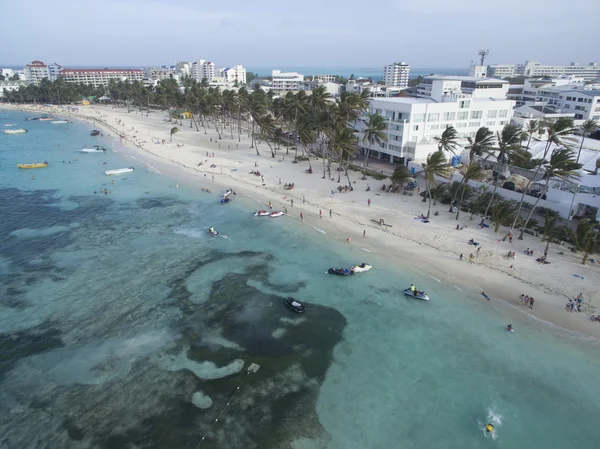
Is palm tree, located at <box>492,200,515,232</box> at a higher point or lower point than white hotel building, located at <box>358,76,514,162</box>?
lower

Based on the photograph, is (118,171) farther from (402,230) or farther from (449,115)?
(449,115)

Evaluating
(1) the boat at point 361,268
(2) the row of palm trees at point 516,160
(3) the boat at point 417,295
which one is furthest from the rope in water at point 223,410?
(2) the row of palm trees at point 516,160

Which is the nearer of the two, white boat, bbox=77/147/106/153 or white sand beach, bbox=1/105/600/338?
white sand beach, bbox=1/105/600/338

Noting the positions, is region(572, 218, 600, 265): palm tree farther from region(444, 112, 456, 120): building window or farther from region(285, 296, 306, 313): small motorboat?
region(444, 112, 456, 120): building window

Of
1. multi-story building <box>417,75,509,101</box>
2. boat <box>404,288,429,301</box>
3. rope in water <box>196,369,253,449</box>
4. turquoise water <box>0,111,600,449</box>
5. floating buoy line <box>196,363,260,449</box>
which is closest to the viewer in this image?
rope in water <box>196,369,253,449</box>

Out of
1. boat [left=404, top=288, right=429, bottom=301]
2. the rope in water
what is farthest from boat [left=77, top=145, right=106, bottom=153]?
boat [left=404, top=288, right=429, bottom=301]

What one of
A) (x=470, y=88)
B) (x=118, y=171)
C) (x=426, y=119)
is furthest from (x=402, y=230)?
(x=470, y=88)

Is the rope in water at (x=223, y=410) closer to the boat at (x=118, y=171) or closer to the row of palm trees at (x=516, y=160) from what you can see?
the row of palm trees at (x=516, y=160)
